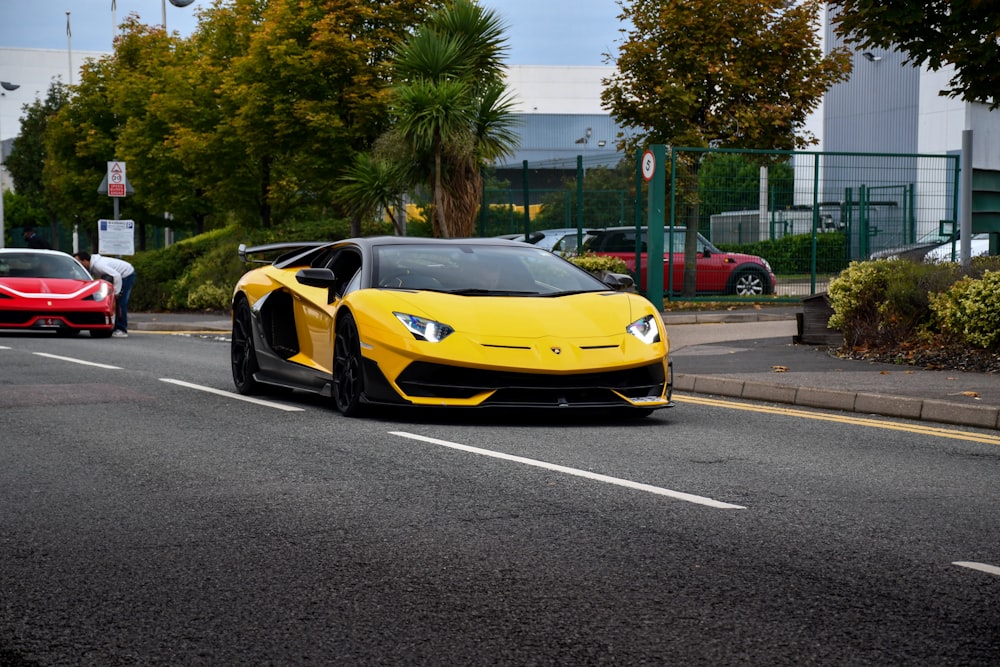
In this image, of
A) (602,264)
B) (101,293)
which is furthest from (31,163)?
(602,264)

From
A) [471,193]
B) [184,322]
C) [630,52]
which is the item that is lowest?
[184,322]

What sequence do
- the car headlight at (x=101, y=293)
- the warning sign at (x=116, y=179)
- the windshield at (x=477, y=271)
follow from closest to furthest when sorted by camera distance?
1. the windshield at (x=477, y=271)
2. the car headlight at (x=101, y=293)
3. the warning sign at (x=116, y=179)

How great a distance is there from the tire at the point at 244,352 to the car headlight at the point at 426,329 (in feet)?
→ 8.20

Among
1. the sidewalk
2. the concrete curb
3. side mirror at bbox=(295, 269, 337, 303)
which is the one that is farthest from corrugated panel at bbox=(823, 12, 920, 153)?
side mirror at bbox=(295, 269, 337, 303)

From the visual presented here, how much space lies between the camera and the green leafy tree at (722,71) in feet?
82.1

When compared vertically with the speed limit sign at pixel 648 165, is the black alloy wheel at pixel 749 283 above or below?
below

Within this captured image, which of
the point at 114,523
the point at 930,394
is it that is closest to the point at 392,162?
the point at 930,394

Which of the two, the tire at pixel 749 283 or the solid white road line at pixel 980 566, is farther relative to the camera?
the tire at pixel 749 283

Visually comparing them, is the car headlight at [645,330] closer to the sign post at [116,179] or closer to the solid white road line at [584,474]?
the solid white road line at [584,474]

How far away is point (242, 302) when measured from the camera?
38.9 ft

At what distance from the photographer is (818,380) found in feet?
39.5

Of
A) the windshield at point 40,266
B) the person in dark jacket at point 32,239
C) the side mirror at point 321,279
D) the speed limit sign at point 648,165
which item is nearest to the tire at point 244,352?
the side mirror at point 321,279

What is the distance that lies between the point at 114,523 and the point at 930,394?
673 centimetres

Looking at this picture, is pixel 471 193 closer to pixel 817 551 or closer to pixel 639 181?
pixel 639 181
